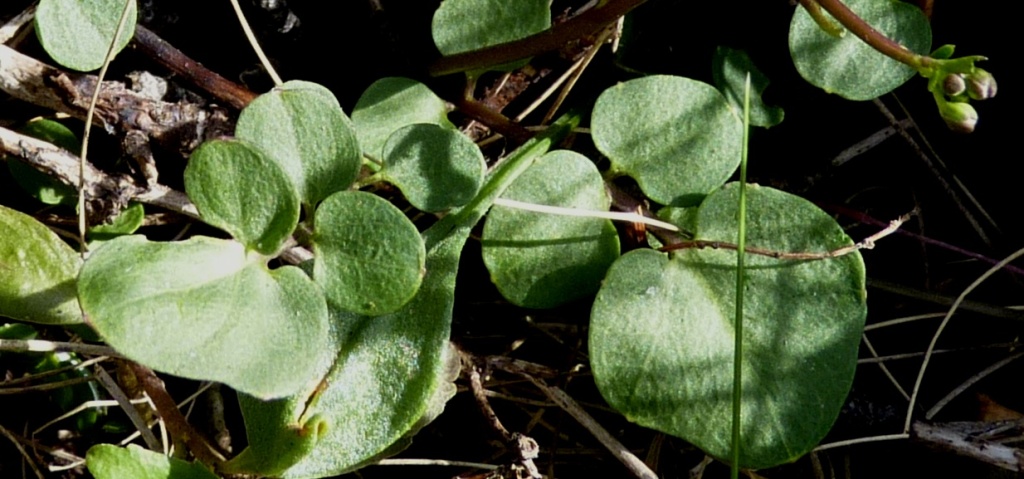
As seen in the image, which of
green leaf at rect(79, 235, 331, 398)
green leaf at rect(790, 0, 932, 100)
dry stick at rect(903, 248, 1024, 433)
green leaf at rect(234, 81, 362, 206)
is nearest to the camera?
green leaf at rect(79, 235, 331, 398)

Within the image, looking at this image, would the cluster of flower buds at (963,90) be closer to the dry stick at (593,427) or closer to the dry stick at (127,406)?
the dry stick at (593,427)

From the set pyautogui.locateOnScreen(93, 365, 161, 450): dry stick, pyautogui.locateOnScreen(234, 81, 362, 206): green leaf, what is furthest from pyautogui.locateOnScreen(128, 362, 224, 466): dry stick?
pyautogui.locateOnScreen(234, 81, 362, 206): green leaf

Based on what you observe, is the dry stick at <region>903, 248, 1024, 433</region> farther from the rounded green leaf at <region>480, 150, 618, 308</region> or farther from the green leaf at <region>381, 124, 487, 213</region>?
the green leaf at <region>381, 124, 487, 213</region>

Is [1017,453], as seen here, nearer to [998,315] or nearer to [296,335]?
[998,315]

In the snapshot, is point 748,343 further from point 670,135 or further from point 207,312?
point 207,312

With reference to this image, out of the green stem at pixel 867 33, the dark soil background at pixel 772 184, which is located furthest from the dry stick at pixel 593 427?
the green stem at pixel 867 33

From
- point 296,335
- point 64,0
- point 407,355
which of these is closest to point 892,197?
point 407,355
